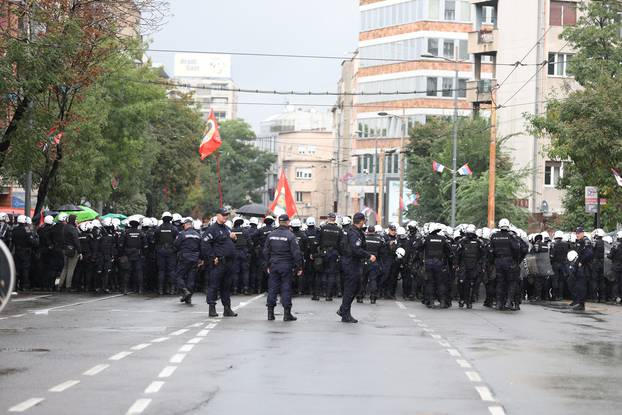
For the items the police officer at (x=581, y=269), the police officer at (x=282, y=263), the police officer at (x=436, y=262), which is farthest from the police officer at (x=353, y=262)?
the police officer at (x=581, y=269)

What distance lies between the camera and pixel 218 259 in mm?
23172

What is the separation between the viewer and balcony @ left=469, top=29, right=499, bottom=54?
7312 centimetres

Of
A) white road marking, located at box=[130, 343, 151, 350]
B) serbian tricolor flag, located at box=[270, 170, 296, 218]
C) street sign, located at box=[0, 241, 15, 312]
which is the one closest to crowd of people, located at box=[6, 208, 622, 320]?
white road marking, located at box=[130, 343, 151, 350]

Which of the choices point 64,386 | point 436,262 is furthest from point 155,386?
point 436,262

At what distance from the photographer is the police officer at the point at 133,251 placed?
105 feet

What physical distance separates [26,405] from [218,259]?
38.9ft

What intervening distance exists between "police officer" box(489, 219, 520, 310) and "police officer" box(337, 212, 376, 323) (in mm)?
5957

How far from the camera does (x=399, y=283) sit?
118 feet

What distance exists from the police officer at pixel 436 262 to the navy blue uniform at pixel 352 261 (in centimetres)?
549

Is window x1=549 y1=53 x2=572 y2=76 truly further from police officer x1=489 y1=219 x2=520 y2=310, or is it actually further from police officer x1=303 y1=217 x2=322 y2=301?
police officer x1=489 y1=219 x2=520 y2=310

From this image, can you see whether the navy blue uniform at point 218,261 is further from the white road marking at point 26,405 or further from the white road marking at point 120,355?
the white road marking at point 26,405

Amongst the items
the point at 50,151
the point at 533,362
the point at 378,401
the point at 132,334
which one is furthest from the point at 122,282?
the point at 378,401

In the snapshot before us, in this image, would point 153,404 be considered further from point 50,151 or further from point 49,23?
point 50,151

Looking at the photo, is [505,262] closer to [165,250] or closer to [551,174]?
[165,250]
